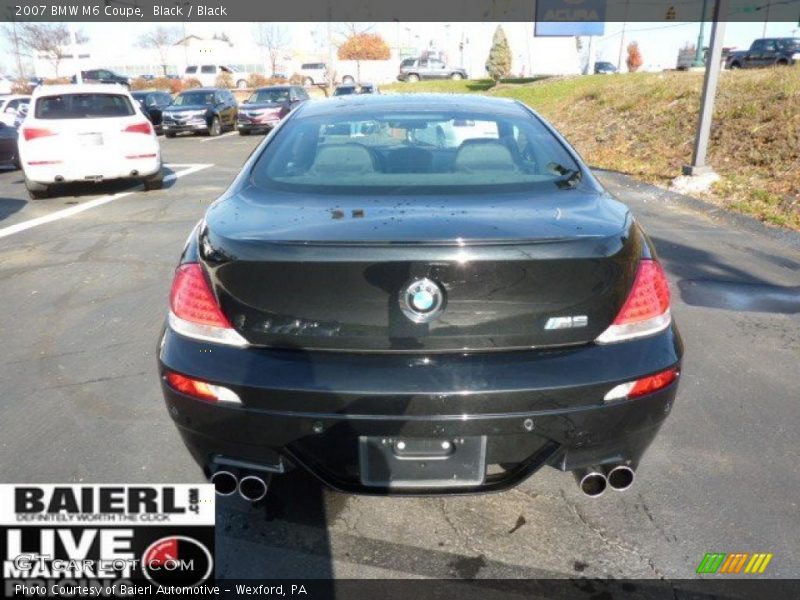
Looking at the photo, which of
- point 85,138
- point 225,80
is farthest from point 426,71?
point 85,138

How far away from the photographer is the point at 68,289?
5.57 meters

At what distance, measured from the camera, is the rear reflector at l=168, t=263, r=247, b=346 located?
2.17m

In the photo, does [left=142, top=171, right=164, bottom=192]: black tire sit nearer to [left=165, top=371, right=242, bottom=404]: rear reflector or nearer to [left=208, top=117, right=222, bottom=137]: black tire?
[left=165, top=371, right=242, bottom=404]: rear reflector

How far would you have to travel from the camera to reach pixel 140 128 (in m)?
10.3

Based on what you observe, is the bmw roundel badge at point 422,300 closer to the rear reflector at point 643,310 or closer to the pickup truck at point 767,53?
the rear reflector at point 643,310

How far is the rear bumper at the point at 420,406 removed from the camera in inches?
80.6

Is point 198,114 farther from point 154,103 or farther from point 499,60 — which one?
point 499,60

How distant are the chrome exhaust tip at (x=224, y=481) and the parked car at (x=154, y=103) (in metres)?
23.2

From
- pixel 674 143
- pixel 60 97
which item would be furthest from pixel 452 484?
pixel 674 143

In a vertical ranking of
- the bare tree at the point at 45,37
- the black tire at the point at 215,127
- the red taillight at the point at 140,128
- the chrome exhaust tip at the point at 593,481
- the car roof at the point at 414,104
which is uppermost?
the bare tree at the point at 45,37

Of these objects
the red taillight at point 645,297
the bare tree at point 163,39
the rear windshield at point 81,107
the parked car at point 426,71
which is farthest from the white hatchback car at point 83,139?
the bare tree at point 163,39

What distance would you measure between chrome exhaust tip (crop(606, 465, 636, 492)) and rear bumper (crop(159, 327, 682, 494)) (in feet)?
0.27

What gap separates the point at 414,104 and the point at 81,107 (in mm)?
8402

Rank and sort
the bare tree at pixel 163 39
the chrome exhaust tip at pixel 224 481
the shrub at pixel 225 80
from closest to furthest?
the chrome exhaust tip at pixel 224 481 → the shrub at pixel 225 80 → the bare tree at pixel 163 39
